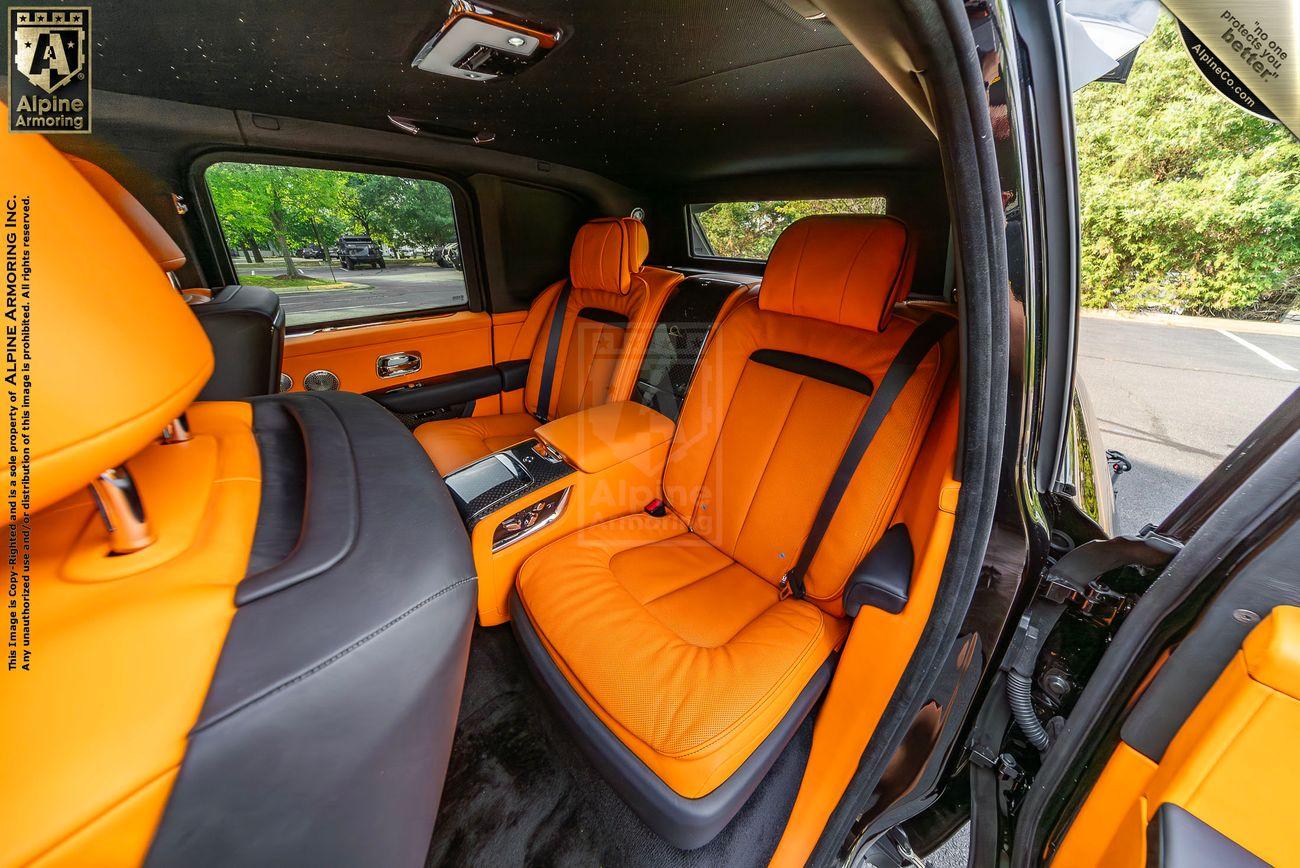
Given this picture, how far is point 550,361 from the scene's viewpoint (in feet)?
8.13

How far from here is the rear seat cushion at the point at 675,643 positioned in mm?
935

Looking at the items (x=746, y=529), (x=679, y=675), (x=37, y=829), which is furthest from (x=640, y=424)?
(x=37, y=829)

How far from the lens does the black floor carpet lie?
117 cm

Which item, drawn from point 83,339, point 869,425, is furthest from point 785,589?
point 83,339

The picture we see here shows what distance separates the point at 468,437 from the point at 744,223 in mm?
1912

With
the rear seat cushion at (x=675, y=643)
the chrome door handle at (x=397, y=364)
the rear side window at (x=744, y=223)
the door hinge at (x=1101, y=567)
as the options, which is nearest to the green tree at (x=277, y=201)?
the chrome door handle at (x=397, y=364)

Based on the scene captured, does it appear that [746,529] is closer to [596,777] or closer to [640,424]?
[640,424]

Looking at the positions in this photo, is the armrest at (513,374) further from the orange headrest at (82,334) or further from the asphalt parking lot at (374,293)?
the orange headrest at (82,334)

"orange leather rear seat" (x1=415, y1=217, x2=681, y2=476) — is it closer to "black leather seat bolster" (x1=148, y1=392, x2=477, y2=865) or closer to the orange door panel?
the orange door panel

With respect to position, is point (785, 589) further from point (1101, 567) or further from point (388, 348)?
point (388, 348)

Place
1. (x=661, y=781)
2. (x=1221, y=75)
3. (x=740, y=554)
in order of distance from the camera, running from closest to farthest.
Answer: (x=1221, y=75)
(x=661, y=781)
(x=740, y=554)

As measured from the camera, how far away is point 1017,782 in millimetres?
822

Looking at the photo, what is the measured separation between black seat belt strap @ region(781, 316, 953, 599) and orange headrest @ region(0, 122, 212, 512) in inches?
49.1

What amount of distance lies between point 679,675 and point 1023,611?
663mm
